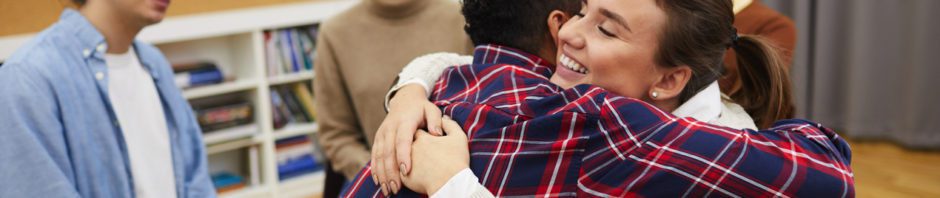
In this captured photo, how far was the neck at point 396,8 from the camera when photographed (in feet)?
7.02

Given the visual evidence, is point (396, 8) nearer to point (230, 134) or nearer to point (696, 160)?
point (696, 160)

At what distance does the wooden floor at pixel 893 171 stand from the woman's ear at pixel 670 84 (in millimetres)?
2707

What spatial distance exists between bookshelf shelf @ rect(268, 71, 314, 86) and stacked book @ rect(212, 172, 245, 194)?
44 centimetres

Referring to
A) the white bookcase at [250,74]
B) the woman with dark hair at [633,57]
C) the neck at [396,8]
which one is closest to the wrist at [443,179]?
the woman with dark hair at [633,57]

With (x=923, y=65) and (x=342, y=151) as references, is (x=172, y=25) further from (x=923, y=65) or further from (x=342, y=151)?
(x=923, y=65)

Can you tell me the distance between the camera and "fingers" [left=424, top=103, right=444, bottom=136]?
1.19 metres

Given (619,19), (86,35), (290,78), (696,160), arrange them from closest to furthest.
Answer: (696,160), (619,19), (86,35), (290,78)

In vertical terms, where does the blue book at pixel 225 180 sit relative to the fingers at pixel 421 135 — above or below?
below

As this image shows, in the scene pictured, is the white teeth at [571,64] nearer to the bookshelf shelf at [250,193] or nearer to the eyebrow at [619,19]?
the eyebrow at [619,19]

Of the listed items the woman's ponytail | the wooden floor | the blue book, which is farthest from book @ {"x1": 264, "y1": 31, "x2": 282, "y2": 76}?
the woman's ponytail

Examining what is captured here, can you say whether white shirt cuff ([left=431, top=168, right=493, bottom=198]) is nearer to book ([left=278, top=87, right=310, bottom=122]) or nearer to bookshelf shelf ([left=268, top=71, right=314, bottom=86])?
bookshelf shelf ([left=268, top=71, right=314, bottom=86])

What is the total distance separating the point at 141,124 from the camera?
1.94 meters

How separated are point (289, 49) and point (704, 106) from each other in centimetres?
290

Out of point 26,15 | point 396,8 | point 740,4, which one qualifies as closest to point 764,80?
point 740,4
